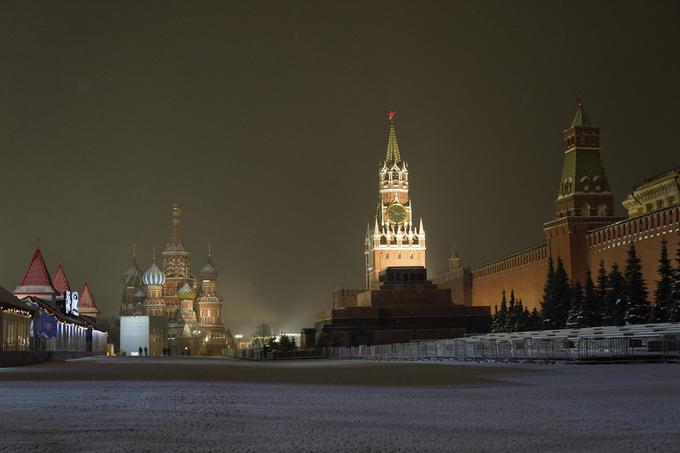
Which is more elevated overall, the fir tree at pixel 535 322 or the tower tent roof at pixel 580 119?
the tower tent roof at pixel 580 119

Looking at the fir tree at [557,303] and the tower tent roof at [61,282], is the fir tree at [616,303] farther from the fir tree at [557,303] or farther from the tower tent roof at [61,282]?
the tower tent roof at [61,282]

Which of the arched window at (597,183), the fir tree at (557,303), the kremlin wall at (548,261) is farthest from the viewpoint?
the arched window at (597,183)

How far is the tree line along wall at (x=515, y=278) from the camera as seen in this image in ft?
247

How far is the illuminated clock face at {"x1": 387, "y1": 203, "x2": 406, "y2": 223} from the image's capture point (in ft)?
440

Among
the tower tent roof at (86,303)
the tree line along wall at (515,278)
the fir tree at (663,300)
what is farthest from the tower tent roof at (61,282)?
the fir tree at (663,300)

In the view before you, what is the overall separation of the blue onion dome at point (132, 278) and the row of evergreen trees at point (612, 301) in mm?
98378

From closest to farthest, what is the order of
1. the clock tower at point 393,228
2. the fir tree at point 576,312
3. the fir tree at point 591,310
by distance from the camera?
the fir tree at point 591,310, the fir tree at point 576,312, the clock tower at point 393,228

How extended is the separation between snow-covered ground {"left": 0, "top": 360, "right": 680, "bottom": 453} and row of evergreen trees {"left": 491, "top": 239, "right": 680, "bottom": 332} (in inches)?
911

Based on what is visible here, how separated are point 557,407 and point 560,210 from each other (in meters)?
62.8

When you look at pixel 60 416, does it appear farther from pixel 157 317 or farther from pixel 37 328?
pixel 157 317

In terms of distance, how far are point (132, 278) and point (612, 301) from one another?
11382 centimetres

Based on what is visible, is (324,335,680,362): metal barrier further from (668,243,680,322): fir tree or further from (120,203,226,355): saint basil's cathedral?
(120,203,226,355): saint basil's cathedral

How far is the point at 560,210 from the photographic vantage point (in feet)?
239

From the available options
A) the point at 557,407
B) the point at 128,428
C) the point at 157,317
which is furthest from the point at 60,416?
the point at 157,317
